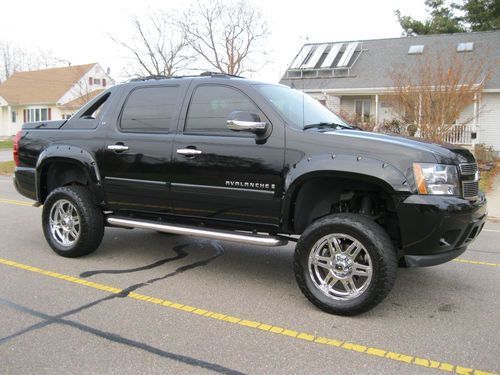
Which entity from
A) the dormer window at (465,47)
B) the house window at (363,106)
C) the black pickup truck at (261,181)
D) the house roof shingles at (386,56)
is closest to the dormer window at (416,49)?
the house roof shingles at (386,56)

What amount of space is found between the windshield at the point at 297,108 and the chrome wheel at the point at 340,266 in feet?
3.68

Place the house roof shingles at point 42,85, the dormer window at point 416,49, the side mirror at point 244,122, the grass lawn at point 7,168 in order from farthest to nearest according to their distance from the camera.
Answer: the house roof shingles at point 42,85
the dormer window at point 416,49
the grass lawn at point 7,168
the side mirror at point 244,122

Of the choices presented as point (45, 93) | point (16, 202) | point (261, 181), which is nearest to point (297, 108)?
point (261, 181)

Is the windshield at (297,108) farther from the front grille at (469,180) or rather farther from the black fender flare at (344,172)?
the front grille at (469,180)

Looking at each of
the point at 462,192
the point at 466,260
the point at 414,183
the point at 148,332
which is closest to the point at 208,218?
the point at 148,332

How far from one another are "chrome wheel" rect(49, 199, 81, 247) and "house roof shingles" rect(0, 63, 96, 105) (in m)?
40.3

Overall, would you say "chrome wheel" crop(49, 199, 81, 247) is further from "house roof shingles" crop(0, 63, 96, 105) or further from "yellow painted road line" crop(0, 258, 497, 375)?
"house roof shingles" crop(0, 63, 96, 105)

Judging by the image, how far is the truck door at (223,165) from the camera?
4555 mm

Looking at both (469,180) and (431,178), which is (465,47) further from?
(431,178)

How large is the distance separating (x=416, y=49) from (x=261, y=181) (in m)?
23.2

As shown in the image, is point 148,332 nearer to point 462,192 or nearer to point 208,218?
point 208,218

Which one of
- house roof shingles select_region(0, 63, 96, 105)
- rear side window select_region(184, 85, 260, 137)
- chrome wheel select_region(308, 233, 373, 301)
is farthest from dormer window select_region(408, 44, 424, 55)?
house roof shingles select_region(0, 63, 96, 105)

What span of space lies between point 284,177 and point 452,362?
1975mm

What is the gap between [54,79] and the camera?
4656 cm
